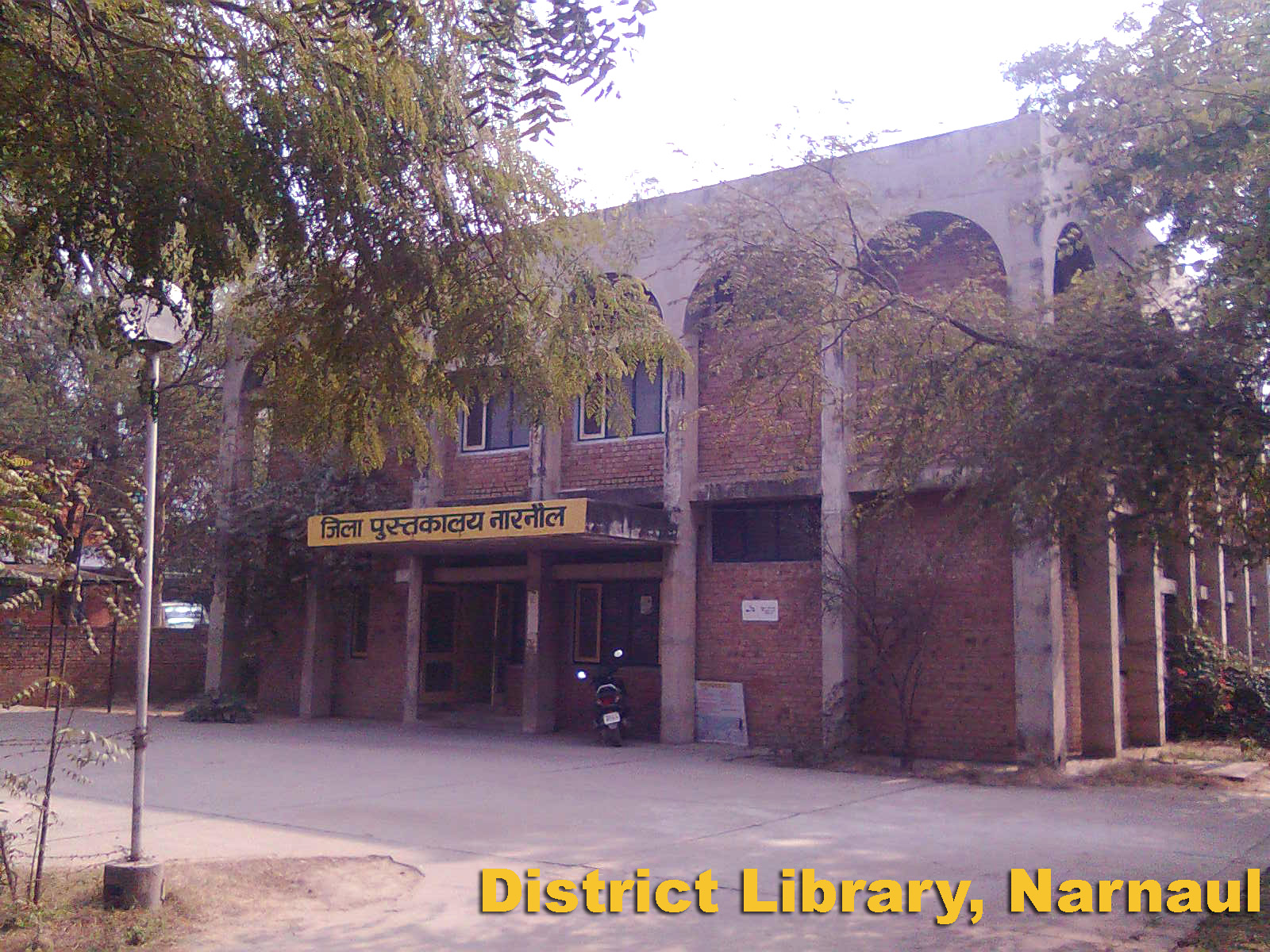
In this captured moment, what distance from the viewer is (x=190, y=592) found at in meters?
28.7

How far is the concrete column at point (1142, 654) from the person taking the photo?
53.5ft

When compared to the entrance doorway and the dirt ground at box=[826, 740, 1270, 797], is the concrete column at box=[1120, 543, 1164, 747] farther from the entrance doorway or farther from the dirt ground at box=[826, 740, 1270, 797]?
the entrance doorway

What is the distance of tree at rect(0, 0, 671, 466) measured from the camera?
22.6 feet

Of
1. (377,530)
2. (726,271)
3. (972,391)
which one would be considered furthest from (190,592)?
(972,391)

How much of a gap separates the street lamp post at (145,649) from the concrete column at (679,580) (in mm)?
9748

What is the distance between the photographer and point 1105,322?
9.09 metres

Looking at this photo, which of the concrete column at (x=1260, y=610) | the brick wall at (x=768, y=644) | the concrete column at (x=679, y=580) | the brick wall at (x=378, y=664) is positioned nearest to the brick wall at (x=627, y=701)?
→ the concrete column at (x=679, y=580)

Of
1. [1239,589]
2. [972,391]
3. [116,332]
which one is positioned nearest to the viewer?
[116,332]

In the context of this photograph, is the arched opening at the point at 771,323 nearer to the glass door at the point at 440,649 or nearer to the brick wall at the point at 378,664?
the glass door at the point at 440,649

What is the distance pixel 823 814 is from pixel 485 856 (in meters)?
3.48

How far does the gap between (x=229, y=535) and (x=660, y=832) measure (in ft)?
42.5

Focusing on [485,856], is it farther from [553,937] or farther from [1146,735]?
[1146,735]

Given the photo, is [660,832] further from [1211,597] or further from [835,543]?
[1211,597]

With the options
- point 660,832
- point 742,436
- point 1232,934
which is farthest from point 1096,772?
point 1232,934
